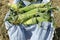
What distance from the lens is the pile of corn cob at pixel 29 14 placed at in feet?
12.3

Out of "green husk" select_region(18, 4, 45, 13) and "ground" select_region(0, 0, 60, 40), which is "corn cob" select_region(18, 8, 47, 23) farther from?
"ground" select_region(0, 0, 60, 40)

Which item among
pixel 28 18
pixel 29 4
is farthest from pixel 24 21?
pixel 29 4

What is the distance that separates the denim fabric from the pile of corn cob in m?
0.13

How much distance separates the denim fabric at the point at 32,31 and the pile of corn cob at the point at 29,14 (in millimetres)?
132

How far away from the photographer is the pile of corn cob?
12.3 ft

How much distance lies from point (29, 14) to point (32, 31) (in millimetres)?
482

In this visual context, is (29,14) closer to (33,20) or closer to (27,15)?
(27,15)

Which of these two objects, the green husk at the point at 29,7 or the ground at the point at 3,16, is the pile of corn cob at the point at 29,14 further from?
the ground at the point at 3,16

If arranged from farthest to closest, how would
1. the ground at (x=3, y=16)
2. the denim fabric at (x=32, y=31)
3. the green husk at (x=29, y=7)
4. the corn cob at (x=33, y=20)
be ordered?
1. the ground at (x=3, y=16)
2. the green husk at (x=29, y=7)
3. the corn cob at (x=33, y=20)
4. the denim fabric at (x=32, y=31)

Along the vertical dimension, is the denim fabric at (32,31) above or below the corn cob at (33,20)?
below

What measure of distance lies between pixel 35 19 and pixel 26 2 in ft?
2.57

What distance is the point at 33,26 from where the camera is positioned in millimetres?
3582

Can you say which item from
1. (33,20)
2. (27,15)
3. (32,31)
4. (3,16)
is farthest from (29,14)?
(3,16)

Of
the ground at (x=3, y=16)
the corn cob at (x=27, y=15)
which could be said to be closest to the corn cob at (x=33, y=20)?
the corn cob at (x=27, y=15)
